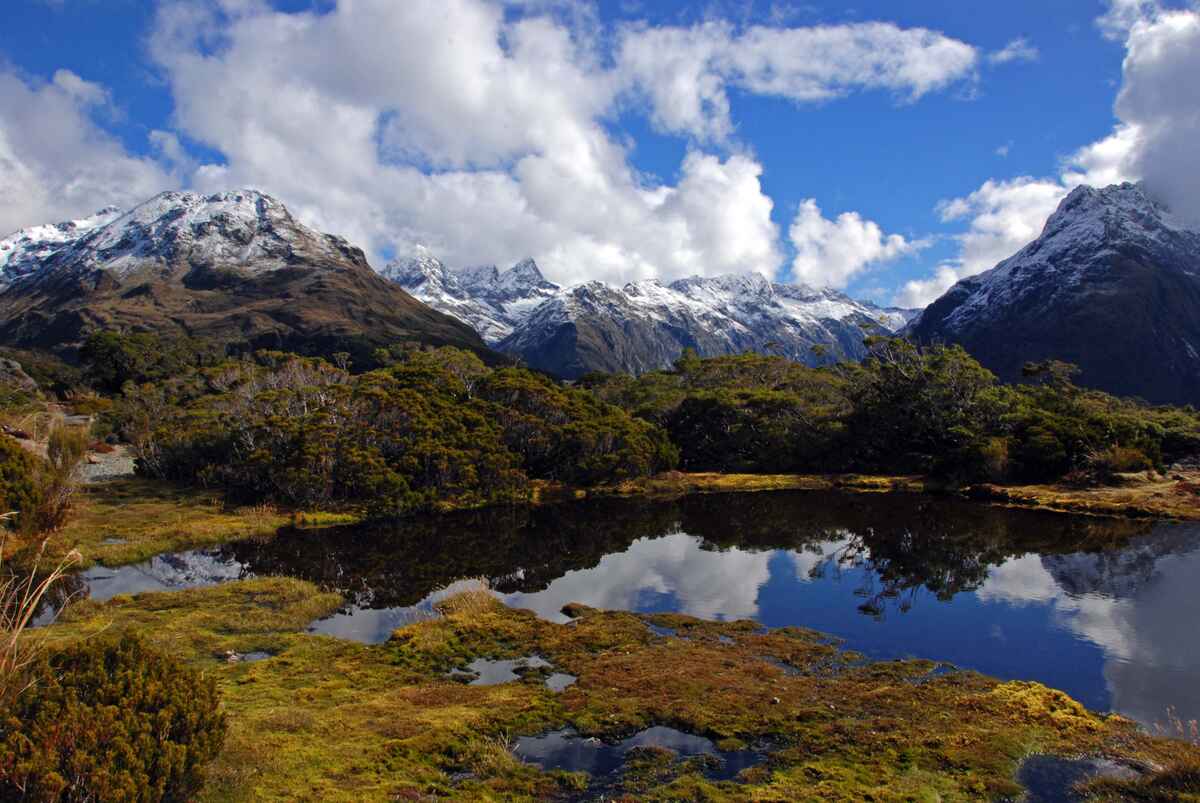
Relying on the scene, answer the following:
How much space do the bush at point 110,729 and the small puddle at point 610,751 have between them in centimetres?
690

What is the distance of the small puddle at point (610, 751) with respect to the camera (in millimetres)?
15497

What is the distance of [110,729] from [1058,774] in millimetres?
18290

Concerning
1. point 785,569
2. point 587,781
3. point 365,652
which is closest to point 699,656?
point 587,781

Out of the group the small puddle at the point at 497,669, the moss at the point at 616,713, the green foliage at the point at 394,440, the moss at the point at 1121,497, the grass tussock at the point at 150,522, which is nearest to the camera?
the moss at the point at 616,713

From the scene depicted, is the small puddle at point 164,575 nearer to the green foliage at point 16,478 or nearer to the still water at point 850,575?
the still water at point 850,575

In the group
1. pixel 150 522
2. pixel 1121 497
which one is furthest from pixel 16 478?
pixel 1121 497

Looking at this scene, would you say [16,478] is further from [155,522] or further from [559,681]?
[559,681]

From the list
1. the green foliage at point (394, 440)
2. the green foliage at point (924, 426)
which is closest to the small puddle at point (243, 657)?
the green foliage at point (394, 440)

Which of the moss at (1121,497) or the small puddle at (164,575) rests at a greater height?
the moss at (1121,497)

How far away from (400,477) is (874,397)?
51527mm

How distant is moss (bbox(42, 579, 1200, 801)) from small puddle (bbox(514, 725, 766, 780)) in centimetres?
34

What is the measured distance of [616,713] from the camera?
59.7ft

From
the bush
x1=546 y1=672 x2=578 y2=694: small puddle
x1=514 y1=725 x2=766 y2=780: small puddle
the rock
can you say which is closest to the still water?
x1=546 y1=672 x2=578 y2=694: small puddle

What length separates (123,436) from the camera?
8100 cm
